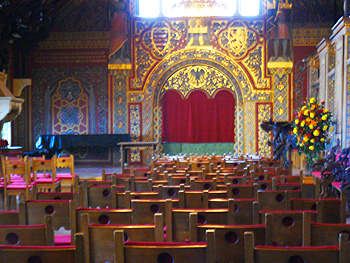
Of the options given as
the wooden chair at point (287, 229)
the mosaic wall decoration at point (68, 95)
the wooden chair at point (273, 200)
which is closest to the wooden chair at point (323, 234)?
the wooden chair at point (287, 229)

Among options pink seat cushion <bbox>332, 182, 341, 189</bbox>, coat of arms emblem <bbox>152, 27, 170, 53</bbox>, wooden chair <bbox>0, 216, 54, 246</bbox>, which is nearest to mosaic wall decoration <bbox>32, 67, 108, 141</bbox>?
coat of arms emblem <bbox>152, 27, 170, 53</bbox>

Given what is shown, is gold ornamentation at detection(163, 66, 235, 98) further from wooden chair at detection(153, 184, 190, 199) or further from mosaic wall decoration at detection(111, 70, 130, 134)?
wooden chair at detection(153, 184, 190, 199)

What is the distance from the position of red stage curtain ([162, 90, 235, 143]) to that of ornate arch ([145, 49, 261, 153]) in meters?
0.66

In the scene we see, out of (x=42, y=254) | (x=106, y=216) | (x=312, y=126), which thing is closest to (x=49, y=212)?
(x=106, y=216)

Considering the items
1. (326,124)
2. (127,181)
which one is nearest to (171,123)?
(326,124)

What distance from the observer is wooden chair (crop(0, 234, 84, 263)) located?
200 centimetres

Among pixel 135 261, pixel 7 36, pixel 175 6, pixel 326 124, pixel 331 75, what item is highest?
pixel 175 6

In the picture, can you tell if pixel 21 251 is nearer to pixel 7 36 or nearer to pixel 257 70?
pixel 7 36

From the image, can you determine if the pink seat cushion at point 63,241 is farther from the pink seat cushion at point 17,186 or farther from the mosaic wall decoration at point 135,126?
the mosaic wall decoration at point 135,126

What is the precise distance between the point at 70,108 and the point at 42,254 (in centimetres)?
1247

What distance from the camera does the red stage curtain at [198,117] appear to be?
14.8 meters

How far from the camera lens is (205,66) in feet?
47.1

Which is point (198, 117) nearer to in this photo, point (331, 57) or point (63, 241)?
point (331, 57)

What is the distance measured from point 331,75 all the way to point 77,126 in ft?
26.6
